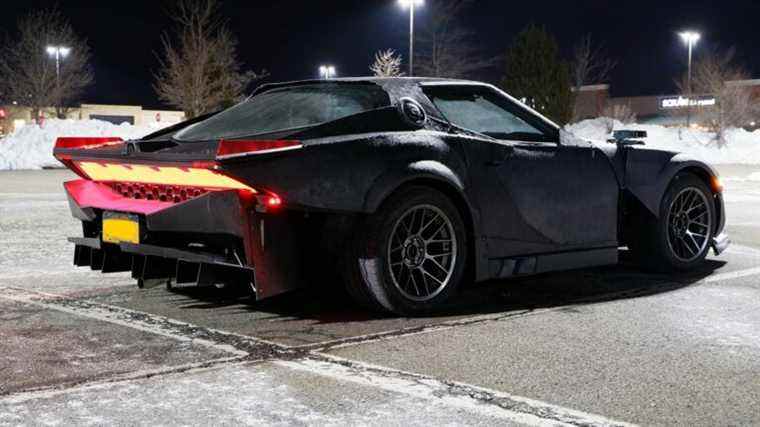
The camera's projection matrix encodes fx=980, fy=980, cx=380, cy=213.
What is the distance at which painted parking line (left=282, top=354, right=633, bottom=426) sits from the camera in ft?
11.8

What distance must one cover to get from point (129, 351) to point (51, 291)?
2.11 m

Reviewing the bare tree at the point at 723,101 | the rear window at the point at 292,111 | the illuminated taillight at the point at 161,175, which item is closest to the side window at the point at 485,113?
the rear window at the point at 292,111

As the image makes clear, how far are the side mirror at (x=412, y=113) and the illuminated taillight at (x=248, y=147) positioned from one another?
0.87m

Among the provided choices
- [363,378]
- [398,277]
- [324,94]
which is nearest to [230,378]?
[363,378]

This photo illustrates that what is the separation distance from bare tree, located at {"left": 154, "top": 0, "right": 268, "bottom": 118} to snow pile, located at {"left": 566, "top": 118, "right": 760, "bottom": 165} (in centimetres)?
1618

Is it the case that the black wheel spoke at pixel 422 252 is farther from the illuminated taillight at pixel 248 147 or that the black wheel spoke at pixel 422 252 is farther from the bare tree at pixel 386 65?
the bare tree at pixel 386 65

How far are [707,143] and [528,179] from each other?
4229 centimetres

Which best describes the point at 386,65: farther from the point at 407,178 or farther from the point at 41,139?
the point at 407,178

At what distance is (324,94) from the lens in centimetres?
610

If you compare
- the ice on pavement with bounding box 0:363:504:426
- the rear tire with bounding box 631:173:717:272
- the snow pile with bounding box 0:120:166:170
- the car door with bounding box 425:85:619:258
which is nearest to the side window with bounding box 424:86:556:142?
the car door with bounding box 425:85:619:258

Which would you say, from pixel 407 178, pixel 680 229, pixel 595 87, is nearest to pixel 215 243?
pixel 407 178

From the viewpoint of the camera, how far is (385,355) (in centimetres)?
462

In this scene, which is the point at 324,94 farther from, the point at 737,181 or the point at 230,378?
the point at 737,181

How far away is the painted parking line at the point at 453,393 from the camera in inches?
141
